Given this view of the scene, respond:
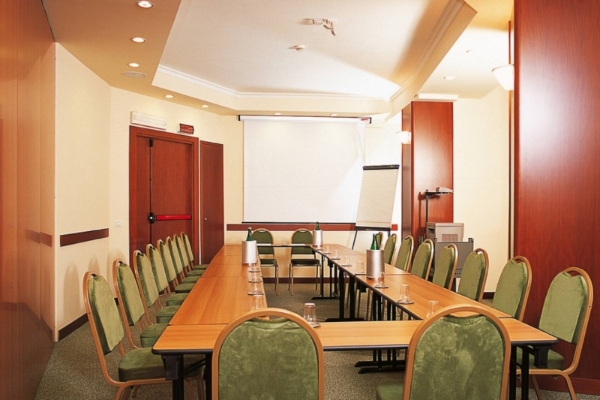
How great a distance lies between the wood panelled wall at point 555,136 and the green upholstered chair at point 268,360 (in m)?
2.40

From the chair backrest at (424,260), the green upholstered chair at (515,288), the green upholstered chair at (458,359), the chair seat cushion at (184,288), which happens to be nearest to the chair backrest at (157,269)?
the chair seat cushion at (184,288)

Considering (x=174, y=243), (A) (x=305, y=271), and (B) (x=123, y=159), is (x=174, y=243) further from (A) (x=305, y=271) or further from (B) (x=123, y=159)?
(A) (x=305, y=271)

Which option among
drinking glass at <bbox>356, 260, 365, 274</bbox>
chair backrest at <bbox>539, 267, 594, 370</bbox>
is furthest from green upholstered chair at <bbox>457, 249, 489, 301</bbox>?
drinking glass at <bbox>356, 260, 365, 274</bbox>

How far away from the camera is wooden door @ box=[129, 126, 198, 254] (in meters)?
7.13

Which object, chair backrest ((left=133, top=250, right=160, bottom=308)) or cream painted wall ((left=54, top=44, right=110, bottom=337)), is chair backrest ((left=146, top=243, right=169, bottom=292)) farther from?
cream painted wall ((left=54, top=44, right=110, bottom=337))

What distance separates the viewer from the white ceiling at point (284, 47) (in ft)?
14.4

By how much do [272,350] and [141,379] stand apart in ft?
3.68

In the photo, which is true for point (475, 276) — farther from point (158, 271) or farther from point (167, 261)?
point (167, 261)

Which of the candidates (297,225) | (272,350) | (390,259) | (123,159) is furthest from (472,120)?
(272,350)

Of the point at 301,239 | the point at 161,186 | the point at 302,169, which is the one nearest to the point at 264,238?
the point at 301,239

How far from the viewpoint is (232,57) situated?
253 inches

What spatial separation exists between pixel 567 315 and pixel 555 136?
1.47 meters

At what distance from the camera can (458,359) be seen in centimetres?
198

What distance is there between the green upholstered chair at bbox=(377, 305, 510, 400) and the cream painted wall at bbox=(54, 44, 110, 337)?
4069mm
